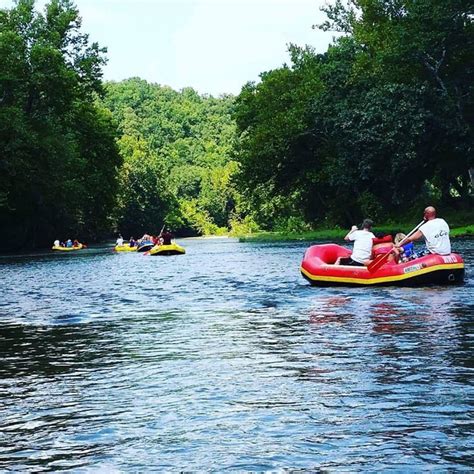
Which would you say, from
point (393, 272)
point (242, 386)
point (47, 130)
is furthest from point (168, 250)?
point (242, 386)

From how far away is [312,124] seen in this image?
6081 cm

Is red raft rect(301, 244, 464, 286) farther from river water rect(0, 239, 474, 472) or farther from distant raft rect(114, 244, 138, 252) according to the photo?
distant raft rect(114, 244, 138, 252)

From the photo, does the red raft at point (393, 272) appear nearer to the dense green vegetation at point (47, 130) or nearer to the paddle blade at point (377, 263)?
the paddle blade at point (377, 263)

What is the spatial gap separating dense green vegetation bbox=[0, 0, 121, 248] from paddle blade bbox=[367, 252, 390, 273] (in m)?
36.8

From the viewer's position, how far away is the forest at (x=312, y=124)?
164 feet

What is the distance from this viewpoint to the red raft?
714 inches

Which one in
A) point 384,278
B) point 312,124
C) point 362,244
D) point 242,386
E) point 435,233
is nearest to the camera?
point 242,386

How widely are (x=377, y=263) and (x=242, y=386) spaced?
11.4 metres

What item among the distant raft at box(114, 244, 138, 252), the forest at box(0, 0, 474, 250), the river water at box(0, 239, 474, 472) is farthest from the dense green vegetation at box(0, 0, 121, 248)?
the river water at box(0, 239, 474, 472)

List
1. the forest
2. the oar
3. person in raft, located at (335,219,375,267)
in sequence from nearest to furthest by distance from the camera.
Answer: the oar → person in raft, located at (335,219,375,267) → the forest

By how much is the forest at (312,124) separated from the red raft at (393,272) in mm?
31349

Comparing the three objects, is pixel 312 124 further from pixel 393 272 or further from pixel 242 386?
pixel 242 386

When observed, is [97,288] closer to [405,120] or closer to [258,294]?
[258,294]

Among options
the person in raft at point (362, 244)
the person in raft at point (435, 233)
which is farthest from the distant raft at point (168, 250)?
the person in raft at point (435, 233)
